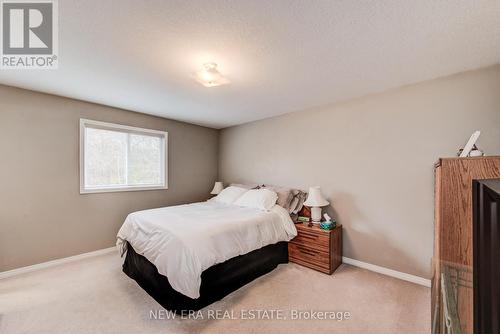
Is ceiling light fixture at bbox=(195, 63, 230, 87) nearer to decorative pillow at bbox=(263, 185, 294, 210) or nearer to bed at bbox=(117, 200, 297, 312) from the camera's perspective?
bed at bbox=(117, 200, 297, 312)

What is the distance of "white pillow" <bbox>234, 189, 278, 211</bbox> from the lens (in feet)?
10.0

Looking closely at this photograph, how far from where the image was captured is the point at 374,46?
1.72 meters

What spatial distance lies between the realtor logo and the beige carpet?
2271 millimetres

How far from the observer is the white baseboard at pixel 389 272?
234 cm

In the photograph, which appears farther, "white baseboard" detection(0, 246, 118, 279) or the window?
the window

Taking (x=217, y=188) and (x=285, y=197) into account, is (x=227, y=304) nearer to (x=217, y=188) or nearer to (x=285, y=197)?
(x=285, y=197)

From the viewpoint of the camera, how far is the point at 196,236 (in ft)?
6.43

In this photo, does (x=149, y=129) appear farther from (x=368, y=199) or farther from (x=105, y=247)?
(x=368, y=199)

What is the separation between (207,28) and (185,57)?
464mm

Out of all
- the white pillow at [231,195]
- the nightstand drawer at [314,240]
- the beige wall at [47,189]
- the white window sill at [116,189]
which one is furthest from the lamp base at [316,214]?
the beige wall at [47,189]

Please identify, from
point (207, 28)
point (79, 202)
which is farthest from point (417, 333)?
point (79, 202)

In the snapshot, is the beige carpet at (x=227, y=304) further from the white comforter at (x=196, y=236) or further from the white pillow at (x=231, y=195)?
the white pillow at (x=231, y=195)

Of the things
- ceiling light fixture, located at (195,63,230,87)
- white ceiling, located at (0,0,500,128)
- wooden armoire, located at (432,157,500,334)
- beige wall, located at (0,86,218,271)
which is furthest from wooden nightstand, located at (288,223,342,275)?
beige wall, located at (0,86,218,271)

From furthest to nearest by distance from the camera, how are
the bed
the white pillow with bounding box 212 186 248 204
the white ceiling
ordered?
the white pillow with bounding box 212 186 248 204 → the bed → the white ceiling
